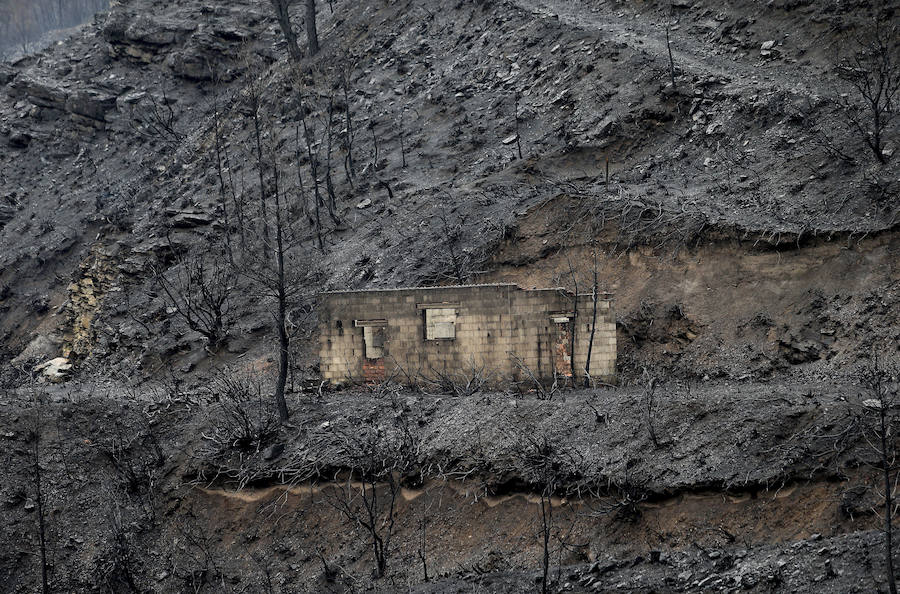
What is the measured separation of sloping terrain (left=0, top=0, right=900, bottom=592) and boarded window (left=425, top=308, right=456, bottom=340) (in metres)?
1.88

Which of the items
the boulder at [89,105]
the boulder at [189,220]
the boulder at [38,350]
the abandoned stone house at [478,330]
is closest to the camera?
the abandoned stone house at [478,330]

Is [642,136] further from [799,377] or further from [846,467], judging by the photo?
[846,467]

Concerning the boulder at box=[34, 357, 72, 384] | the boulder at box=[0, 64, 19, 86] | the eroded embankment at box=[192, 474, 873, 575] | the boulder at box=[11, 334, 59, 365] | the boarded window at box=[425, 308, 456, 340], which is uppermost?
the boulder at box=[0, 64, 19, 86]

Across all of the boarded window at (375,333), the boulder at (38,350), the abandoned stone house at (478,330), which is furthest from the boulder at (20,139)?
the boarded window at (375,333)

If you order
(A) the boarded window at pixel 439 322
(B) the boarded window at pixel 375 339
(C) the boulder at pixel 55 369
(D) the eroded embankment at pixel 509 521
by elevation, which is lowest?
(C) the boulder at pixel 55 369

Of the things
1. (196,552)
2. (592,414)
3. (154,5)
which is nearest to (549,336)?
(592,414)

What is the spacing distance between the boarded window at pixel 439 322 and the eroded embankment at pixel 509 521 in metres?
3.92

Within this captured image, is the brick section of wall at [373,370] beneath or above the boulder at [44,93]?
beneath

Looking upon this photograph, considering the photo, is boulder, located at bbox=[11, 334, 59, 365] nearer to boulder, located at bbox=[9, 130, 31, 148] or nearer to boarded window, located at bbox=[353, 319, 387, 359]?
boarded window, located at bbox=[353, 319, 387, 359]

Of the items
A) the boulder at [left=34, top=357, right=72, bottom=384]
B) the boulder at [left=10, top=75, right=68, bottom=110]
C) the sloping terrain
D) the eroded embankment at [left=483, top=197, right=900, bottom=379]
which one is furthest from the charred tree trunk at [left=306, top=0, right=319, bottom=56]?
the eroded embankment at [left=483, top=197, right=900, bottom=379]

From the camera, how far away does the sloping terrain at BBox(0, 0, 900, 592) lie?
661 inches

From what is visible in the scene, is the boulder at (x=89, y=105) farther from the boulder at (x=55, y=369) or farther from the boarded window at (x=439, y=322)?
the boarded window at (x=439, y=322)

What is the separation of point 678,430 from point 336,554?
264 inches

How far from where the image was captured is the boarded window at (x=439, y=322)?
845 inches
